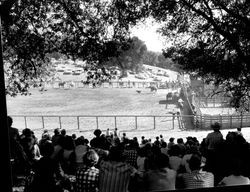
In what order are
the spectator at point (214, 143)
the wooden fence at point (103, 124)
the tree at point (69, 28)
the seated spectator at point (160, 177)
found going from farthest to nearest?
the wooden fence at point (103, 124) < the tree at point (69, 28) < the spectator at point (214, 143) < the seated spectator at point (160, 177)

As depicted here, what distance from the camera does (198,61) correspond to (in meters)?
11.0

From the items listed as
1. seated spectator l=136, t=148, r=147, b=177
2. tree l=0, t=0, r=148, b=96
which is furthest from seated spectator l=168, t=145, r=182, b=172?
tree l=0, t=0, r=148, b=96

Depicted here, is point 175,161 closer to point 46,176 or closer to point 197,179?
point 197,179

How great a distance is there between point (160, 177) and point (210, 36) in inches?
318

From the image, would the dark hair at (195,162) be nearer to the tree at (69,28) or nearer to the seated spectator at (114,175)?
the seated spectator at (114,175)

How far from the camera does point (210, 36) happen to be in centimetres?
1123

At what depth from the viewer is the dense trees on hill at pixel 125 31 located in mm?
10547

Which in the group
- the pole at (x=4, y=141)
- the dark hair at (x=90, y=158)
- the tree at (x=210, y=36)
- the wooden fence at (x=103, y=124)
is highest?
the tree at (x=210, y=36)

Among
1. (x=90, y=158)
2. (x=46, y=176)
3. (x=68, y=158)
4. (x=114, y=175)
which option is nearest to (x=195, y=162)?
(x=114, y=175)

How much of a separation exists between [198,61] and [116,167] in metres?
7.74

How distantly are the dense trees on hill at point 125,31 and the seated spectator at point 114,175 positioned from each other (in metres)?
7.29

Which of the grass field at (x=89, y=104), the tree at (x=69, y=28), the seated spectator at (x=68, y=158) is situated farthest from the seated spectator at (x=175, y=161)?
the grass field at (x=89, y=104)

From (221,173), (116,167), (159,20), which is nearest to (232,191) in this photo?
(116,167)

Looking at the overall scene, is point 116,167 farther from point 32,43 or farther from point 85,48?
point 32,43
